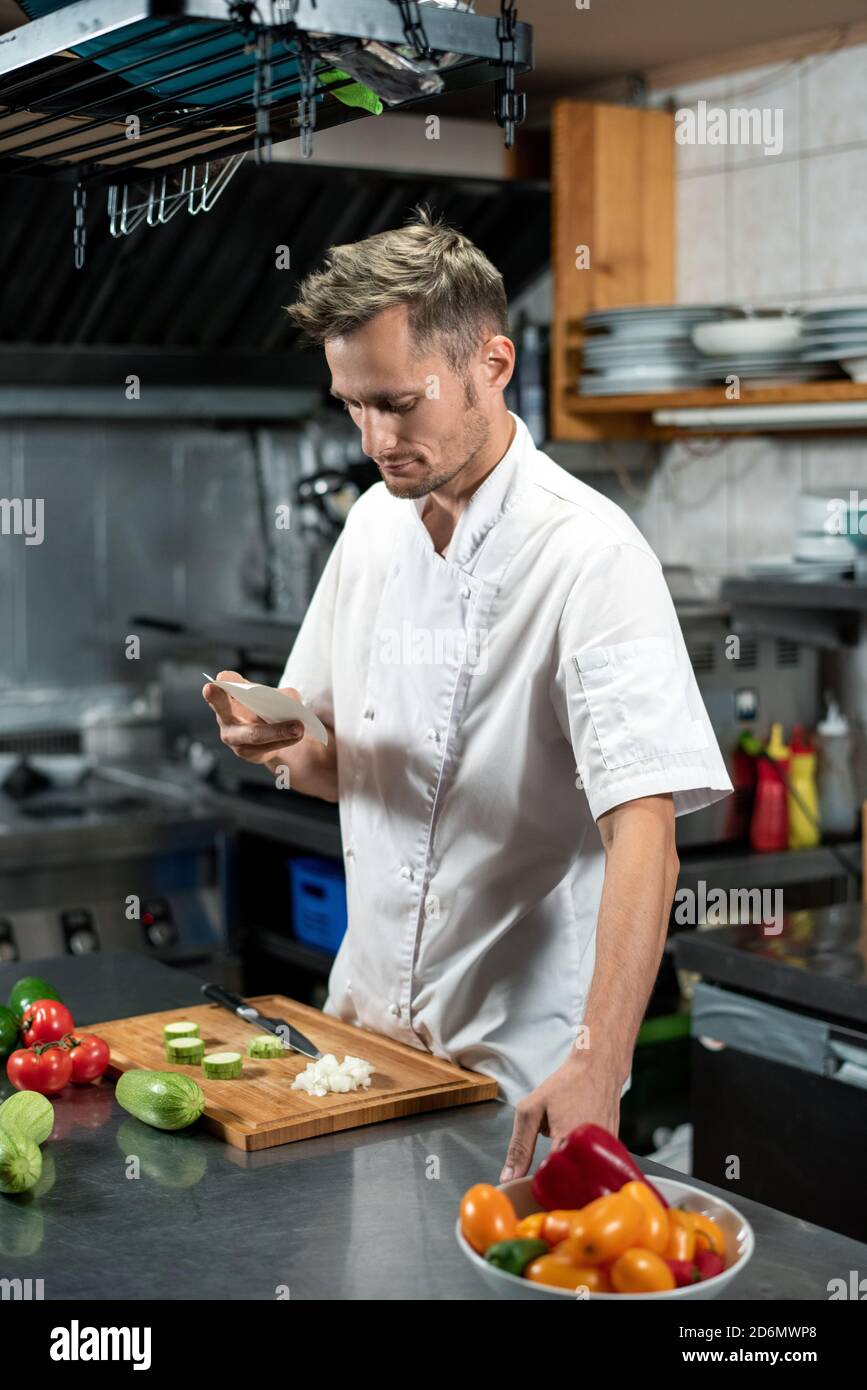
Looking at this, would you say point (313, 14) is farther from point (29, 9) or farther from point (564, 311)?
point (564, 311)

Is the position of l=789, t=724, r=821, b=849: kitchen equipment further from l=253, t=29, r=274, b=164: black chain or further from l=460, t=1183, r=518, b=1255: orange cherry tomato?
l=253, t=29, r=274, b=164: black chain

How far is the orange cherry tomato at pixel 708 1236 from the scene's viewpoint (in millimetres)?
1151

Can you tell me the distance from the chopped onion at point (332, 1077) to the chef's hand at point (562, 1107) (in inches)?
11.2

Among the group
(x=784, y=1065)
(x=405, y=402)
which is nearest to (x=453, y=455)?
(x=405, y=402)

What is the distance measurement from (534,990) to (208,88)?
1.02 metres

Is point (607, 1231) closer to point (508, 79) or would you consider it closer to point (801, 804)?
point (508, 79)

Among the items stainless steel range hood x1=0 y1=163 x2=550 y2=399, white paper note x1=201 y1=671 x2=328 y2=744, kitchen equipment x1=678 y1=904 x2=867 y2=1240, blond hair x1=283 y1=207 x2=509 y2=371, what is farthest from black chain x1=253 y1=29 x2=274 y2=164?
stainless steel range hood x1=0 y1=163 x2=550 y2=399

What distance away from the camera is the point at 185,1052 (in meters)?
1.71

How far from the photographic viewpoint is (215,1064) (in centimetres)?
166

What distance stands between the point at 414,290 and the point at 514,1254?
3.14ft

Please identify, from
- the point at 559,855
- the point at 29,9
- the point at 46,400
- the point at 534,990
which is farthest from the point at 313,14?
the point at 46,400

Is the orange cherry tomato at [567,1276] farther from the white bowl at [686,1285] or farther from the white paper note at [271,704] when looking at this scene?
the white paper note at [271,704]

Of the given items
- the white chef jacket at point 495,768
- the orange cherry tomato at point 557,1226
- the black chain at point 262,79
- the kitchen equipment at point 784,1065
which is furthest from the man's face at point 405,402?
the kitchen equipment at point 784,1065
